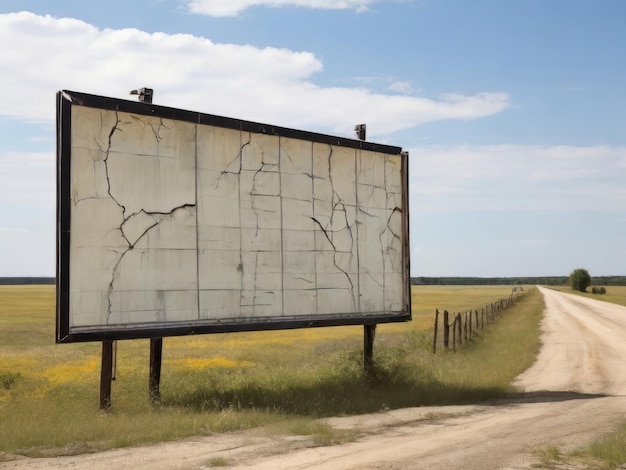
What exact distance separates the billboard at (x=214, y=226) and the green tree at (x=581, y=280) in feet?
464

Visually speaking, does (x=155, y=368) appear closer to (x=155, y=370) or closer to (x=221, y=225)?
(x=155, y=370)

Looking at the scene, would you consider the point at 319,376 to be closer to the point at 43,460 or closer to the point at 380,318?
the point at 380,318

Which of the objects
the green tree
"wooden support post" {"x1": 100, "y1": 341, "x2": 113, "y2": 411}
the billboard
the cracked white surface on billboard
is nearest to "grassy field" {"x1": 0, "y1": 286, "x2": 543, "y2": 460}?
"wooden support post" {"x1": 100, "y1": 341, "x2": 113, "y2": 411}

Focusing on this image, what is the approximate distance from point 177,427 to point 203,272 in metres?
3.44

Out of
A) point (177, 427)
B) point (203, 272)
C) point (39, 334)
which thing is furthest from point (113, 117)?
point (39, 334)

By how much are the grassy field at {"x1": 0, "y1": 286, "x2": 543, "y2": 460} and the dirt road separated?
619 millimetres

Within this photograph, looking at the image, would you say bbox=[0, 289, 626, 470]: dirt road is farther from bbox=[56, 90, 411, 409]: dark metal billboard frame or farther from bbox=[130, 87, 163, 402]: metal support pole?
bbox=[130, 87, 163, 402]: metal support pole

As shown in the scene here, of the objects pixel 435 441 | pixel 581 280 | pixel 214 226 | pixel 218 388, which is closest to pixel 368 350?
pixel 218 388

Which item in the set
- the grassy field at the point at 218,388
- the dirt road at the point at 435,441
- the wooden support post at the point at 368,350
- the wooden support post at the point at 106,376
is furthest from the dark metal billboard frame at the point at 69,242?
the dirt road at the point at 435,441

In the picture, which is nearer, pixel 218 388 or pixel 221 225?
pixel 221 225

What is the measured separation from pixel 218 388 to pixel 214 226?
353cm

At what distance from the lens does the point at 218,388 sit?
14711 mm

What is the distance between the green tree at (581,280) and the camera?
148 meters

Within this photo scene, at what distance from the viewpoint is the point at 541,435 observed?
11.1 m
